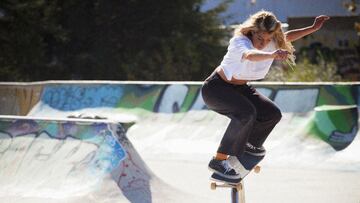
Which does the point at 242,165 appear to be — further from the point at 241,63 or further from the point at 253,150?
the point at 241,63

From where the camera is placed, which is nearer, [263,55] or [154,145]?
[263,55]

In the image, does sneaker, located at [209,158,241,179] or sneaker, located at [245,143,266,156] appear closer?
sneaker, located at [209,158,241,179]

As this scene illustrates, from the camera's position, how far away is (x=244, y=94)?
5.09m

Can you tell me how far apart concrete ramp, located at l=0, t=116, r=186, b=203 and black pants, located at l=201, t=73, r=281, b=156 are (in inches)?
64.5

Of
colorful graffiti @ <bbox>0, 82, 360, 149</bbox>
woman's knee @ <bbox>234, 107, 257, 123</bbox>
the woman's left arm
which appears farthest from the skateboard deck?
colorful graffiti @ <bbox>0, 82, 360, 149</bbox>

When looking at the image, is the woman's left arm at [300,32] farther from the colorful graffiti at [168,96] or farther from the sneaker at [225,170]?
the colorful graffiti at [168,96]

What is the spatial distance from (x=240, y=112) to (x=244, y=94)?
0.80 feet

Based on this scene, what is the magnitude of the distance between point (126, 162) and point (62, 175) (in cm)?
75

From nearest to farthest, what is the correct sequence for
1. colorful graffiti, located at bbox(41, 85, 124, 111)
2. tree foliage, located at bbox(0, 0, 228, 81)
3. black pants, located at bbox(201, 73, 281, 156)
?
black pants, located at bbox(201, 73, 281, 156)
colorful graffiti, located at bbox(41, 85, 124, 111)
tree foliage, located at bbox(0, 0, 228, 81)

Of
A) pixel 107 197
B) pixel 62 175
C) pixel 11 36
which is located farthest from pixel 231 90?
pixel 11 36

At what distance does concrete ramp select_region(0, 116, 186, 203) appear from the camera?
6.42 metres

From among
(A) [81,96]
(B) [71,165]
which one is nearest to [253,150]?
(B) [71,165]

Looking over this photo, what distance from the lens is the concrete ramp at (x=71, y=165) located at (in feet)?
21.1

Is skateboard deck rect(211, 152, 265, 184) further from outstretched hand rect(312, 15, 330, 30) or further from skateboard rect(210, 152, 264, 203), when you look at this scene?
outstretched hand rect(312, 15, 330, 30)
